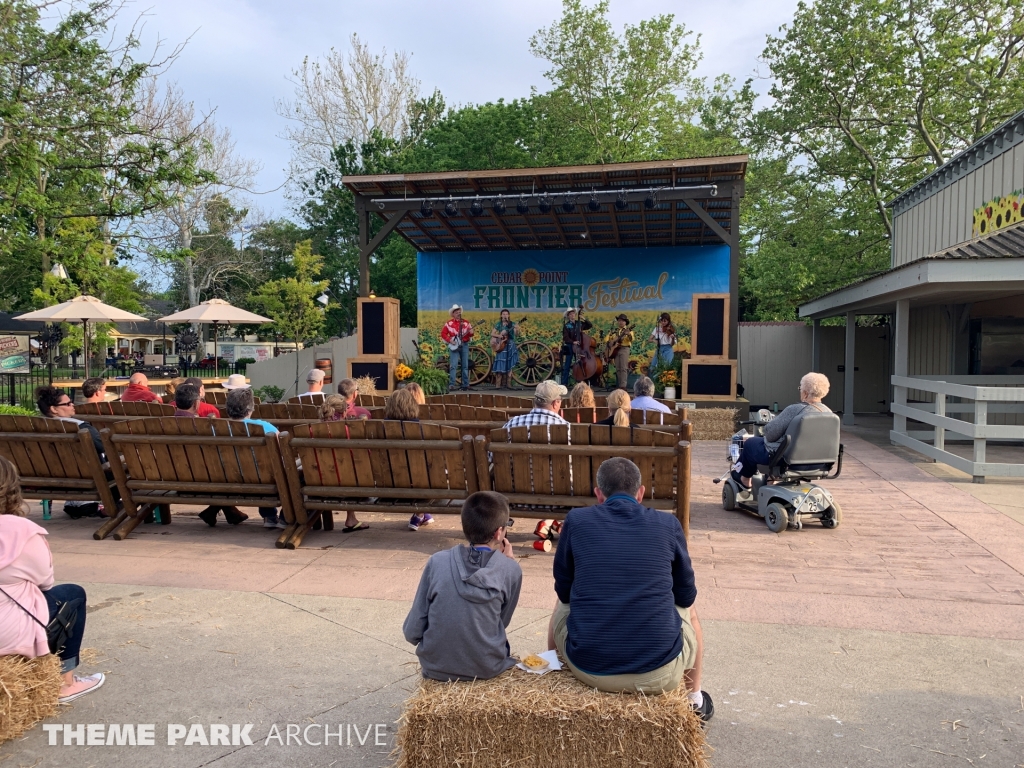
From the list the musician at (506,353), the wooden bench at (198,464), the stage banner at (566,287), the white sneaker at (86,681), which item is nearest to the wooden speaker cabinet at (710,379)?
the stage banner at (566,287)

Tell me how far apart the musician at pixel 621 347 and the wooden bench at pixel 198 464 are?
12970mm

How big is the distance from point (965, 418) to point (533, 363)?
31.2 ft

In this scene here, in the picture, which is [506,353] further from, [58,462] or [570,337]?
[58,462]

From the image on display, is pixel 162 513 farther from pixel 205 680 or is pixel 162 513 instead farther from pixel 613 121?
pixel 613 121

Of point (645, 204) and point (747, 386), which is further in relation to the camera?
point (747, 386)

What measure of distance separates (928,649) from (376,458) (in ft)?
10.7

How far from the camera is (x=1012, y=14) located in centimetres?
2028

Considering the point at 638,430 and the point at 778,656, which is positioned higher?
the point at 638,430

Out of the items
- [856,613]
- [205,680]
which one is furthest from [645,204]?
[205,680]

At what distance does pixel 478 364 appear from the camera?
61.4 ft

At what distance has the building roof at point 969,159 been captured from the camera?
10.8 metres

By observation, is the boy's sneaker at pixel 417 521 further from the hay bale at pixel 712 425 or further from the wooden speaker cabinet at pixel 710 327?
the wooden speaker cabinet at pixel 710 327

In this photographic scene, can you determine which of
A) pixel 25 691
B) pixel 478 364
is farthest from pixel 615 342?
pixel 25 691

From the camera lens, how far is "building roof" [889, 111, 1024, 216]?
10.8 m
